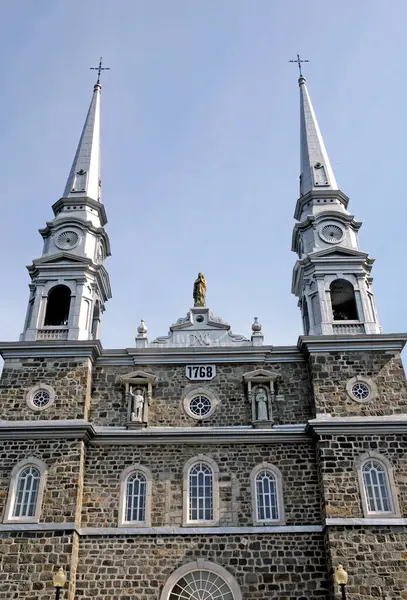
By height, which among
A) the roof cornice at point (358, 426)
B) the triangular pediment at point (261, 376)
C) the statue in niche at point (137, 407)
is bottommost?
the roof cornice at point (358, 426)

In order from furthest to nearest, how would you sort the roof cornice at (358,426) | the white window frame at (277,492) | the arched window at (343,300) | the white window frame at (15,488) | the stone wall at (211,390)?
the arched window at (343,300), the stone wall at (211,390), the roof cornice at (358,426), the white window frame at (277,492), the white window frame at (15,488)

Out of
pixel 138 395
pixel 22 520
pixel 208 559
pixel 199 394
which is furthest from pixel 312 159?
pixel 22 520

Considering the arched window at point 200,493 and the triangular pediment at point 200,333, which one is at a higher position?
the triangular pediment at point 200,333

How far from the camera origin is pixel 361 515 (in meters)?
19.4

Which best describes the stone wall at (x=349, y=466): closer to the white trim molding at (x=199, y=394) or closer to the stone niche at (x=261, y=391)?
the stone niche at (x=261, y=391)

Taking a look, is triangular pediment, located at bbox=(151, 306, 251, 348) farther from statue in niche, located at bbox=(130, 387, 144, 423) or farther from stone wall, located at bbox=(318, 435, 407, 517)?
stone wall, located at bbox=(318, 435, 407, 517)

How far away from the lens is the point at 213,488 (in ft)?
67.5

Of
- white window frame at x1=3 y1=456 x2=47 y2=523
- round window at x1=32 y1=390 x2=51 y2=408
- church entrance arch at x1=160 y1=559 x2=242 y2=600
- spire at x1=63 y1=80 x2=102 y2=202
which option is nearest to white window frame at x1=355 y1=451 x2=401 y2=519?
church entrance arch at x1=160 y1=559 x2=242 y2=600

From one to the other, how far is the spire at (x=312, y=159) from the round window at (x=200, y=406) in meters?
9.97

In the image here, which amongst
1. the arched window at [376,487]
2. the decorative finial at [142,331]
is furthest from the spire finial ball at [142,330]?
the arched window at [376,487]

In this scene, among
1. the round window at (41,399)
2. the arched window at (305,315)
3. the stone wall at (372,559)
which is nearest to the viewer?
the stone wall at (372,559)

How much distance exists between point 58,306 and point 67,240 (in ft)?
8.24

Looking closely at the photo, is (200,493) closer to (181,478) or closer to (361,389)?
(181,478)

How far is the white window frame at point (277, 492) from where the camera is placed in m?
20.0
